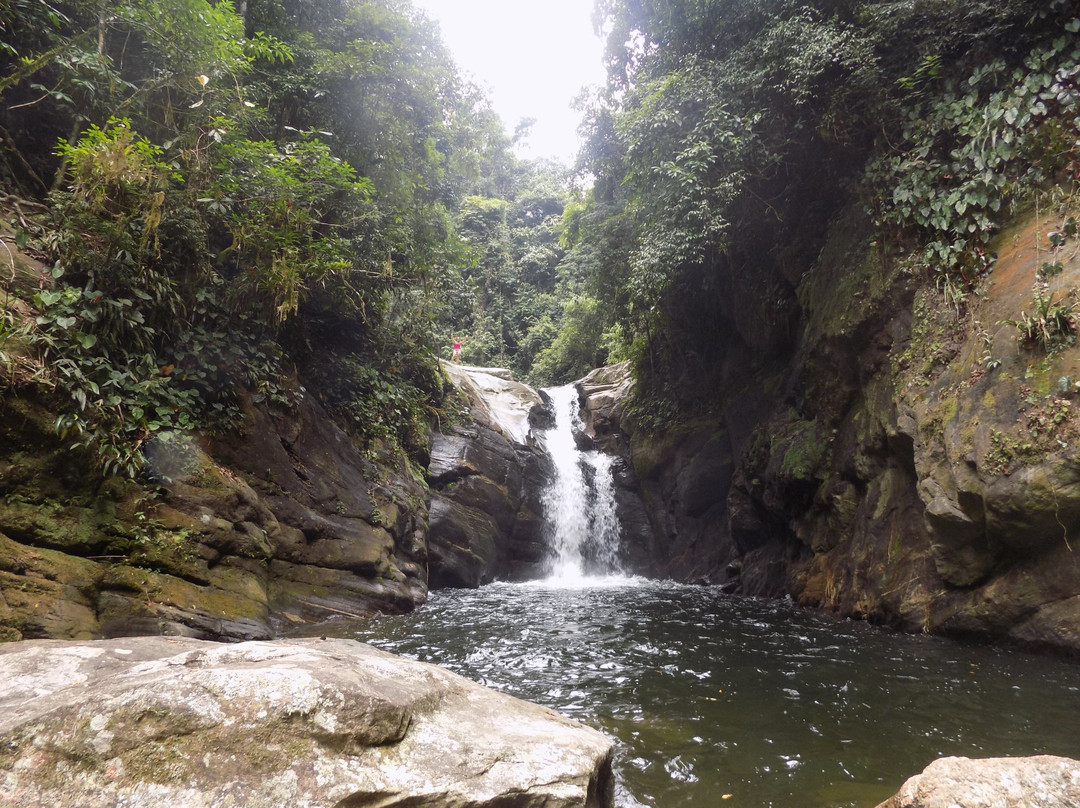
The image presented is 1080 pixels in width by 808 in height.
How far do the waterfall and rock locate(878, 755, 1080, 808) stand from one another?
14052 millimetres

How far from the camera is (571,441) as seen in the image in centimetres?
2019

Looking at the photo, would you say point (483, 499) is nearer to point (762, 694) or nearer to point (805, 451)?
point (805, 451)

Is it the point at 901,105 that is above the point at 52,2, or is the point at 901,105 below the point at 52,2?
above

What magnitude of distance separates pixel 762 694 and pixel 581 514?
12.2 meters

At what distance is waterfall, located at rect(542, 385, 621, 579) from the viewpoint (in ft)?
54.5

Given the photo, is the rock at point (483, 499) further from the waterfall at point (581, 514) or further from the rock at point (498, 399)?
the waterfall at point (581, 514)

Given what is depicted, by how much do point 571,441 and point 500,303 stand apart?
1657cm

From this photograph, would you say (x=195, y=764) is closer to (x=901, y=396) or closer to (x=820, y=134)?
(x=901, y=396)

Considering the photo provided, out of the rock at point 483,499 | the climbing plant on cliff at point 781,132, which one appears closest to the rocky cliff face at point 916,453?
the climbing plant on cliff at point 781,132

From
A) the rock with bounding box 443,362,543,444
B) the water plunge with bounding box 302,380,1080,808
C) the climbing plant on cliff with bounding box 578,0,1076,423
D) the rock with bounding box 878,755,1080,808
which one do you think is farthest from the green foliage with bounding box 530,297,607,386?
the rock with bounding box 878,755,1080,808

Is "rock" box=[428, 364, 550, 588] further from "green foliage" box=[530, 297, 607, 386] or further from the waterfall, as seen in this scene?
"green foliage" box=[530, 297, 607, 386]

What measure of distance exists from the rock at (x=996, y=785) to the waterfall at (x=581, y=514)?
46.1 ft

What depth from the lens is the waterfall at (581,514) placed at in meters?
16.6

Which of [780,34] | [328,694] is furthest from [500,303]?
[328,694]
